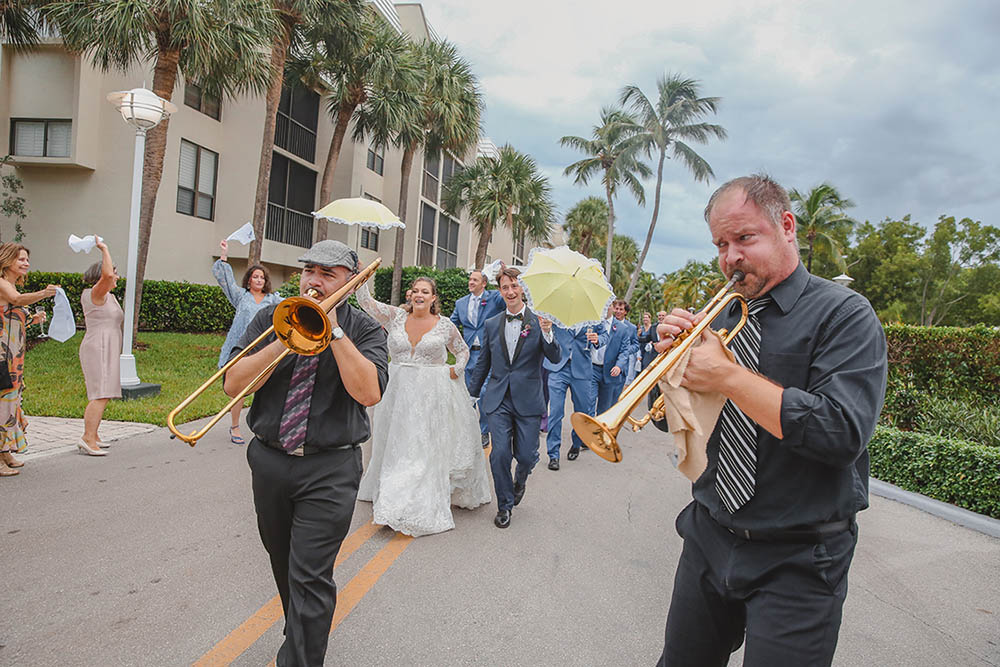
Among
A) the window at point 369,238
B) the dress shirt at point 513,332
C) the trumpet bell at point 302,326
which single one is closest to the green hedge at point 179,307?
the window at point 369,238

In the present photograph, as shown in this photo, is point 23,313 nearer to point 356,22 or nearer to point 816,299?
point 816,299

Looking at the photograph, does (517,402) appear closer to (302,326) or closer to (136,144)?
(302,326)

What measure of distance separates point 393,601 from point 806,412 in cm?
292

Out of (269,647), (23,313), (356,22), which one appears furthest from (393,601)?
(356,22)

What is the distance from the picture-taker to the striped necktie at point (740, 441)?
1.86 metres

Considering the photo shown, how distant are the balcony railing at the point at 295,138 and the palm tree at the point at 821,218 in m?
28.0

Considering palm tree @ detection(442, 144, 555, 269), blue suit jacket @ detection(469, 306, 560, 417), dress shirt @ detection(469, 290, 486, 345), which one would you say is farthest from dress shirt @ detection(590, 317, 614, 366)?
palm tree @ detection(442, 144, 555, 269)

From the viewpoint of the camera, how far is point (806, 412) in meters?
1.62

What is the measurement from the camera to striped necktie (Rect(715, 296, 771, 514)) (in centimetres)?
186

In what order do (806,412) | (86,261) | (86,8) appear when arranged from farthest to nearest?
→ (86,261)
(86,8)
(806,412)

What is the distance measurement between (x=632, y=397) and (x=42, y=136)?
20.6 m

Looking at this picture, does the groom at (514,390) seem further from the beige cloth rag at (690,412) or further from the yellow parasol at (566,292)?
the beige cloth rag at (690,412)

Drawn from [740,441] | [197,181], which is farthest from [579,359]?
[197,181]

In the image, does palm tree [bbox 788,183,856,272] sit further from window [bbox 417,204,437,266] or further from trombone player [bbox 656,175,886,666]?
trombone player [bbox 656,175,886,666]
